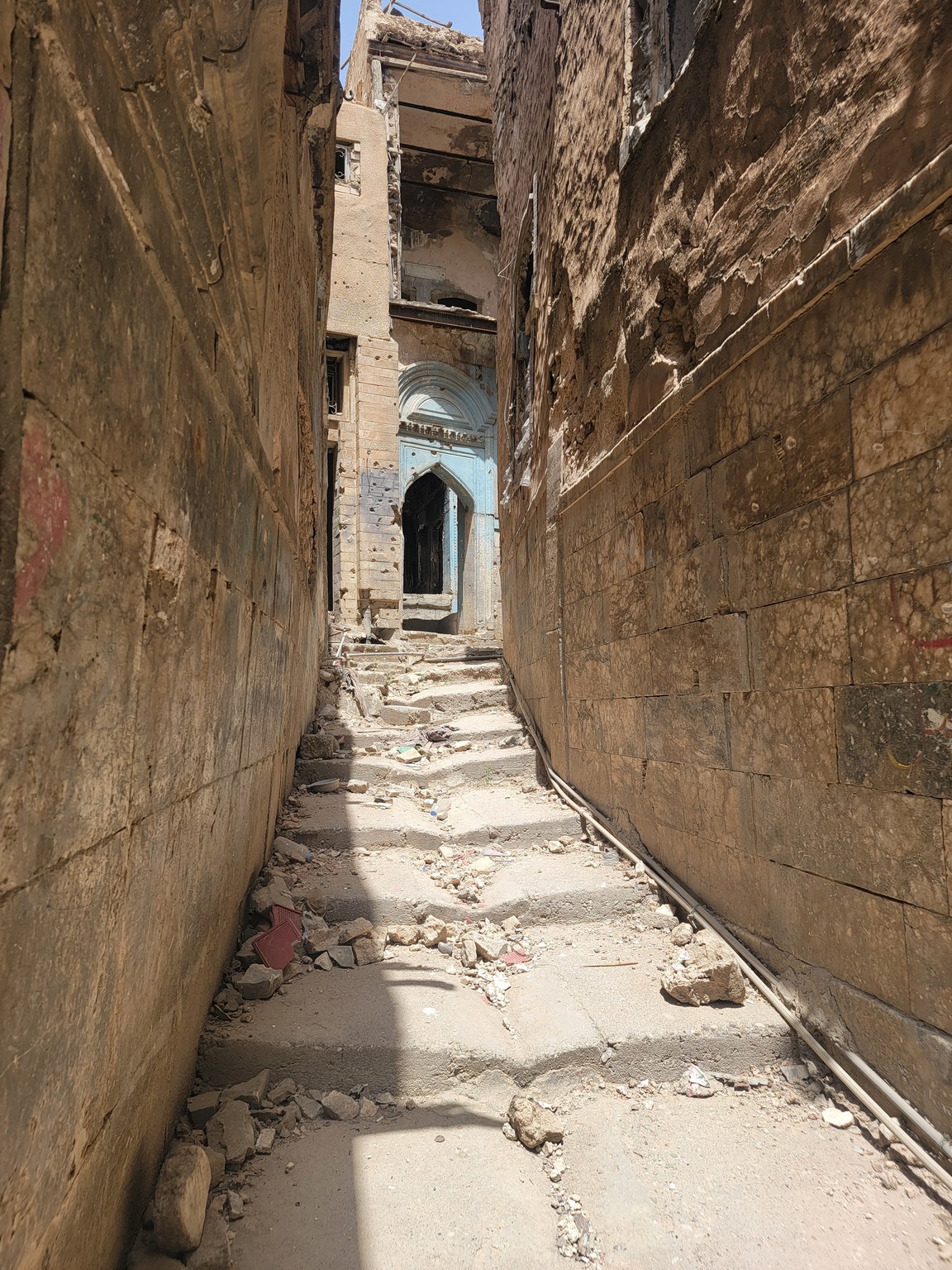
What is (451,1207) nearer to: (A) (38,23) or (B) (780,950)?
(B) (780,950)

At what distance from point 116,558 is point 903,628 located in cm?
209

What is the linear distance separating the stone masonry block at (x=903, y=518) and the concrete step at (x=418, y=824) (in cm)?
298

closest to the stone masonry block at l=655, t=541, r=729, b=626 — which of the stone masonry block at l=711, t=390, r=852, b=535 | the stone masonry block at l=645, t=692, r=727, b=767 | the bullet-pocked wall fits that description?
the bullet-pocked wall

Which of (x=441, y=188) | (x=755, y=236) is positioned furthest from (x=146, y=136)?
(x=441, y=188)

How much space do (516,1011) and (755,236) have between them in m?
3.26

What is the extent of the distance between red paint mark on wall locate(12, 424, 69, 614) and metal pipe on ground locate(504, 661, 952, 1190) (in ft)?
8.56

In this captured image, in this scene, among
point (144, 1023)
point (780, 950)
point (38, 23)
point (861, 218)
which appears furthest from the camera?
point (780, 950)

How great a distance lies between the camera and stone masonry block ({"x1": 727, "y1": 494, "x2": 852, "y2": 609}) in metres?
2.34

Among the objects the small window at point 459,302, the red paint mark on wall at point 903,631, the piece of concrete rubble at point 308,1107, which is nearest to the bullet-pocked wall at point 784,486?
the red paint mark on wall at point 903,631

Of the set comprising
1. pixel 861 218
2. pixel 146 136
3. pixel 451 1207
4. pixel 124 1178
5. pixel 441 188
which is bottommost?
pixel 451 1207

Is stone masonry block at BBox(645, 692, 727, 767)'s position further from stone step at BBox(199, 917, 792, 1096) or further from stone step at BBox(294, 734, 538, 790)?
stone step at BBox(294, 734, 538, 790)

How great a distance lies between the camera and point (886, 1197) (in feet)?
6.49

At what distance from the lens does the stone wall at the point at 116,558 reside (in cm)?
90

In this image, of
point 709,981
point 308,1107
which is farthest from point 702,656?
point 308,1107
